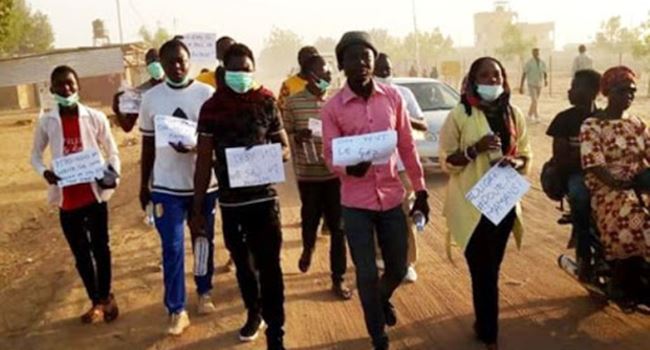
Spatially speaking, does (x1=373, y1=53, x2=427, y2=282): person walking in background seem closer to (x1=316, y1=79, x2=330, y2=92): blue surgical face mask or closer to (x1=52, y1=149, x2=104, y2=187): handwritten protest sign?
(x1=316, y1=79, x2=330, y2=92): blue surgical face mask

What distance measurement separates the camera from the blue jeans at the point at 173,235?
525cm

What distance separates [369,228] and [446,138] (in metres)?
0.79

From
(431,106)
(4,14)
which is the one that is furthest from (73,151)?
(4,14)

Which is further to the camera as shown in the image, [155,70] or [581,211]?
[155,70]

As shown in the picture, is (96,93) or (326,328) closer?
(326,328)

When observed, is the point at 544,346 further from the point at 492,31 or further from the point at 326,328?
the point at 492,31

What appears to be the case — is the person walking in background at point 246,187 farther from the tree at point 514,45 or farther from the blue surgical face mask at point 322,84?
the tree at point 514,45

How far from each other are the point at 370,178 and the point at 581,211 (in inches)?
68.4

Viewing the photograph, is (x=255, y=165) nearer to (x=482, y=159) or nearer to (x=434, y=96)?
(x=482, y=159)

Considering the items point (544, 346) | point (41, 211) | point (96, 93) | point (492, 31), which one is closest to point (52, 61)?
point (96, 93)

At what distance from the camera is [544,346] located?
480cm

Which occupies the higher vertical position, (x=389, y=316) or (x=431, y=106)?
(x=431, y=106)

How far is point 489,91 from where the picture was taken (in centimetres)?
447

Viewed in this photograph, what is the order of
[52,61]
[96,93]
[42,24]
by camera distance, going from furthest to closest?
[42,24], [96,93], [52,61]
